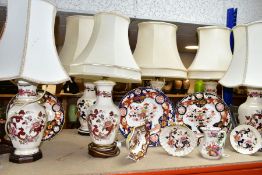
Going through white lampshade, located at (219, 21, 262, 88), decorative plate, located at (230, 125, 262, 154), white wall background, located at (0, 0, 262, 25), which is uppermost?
white wall background, located at (0, 0, 262, 25)

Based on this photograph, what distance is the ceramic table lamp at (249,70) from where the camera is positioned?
1.20 meters

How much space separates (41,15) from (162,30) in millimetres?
649

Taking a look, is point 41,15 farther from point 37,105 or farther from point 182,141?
point 182,141

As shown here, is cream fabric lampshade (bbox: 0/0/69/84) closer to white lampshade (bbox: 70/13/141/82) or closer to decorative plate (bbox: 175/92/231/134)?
white lampshade (bbox: 70/13/141/82)

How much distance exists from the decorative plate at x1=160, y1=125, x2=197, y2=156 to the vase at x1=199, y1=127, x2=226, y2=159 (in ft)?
0.17

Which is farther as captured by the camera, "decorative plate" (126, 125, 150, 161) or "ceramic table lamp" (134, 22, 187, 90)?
"ceramic table lamp" (134, 22, 187, 90)

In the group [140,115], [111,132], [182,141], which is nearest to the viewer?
[111,132]

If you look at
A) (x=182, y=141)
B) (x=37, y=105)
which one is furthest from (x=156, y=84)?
(x=37, y=105)

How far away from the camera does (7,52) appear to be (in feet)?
3.15

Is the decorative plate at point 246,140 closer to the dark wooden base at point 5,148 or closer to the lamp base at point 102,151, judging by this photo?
the lamp base at point 102,151

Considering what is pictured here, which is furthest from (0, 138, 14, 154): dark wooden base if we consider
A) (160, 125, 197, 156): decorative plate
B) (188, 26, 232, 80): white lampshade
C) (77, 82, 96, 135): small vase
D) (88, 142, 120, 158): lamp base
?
(188, 26, 232, 80): white lampshade

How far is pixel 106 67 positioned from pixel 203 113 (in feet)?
2.23

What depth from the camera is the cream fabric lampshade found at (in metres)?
0.92

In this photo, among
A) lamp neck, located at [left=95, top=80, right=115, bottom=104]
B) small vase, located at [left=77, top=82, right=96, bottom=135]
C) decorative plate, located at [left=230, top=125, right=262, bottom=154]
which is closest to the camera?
lamp neck, located at [left=95, top=80, right=115, bottom=104]
